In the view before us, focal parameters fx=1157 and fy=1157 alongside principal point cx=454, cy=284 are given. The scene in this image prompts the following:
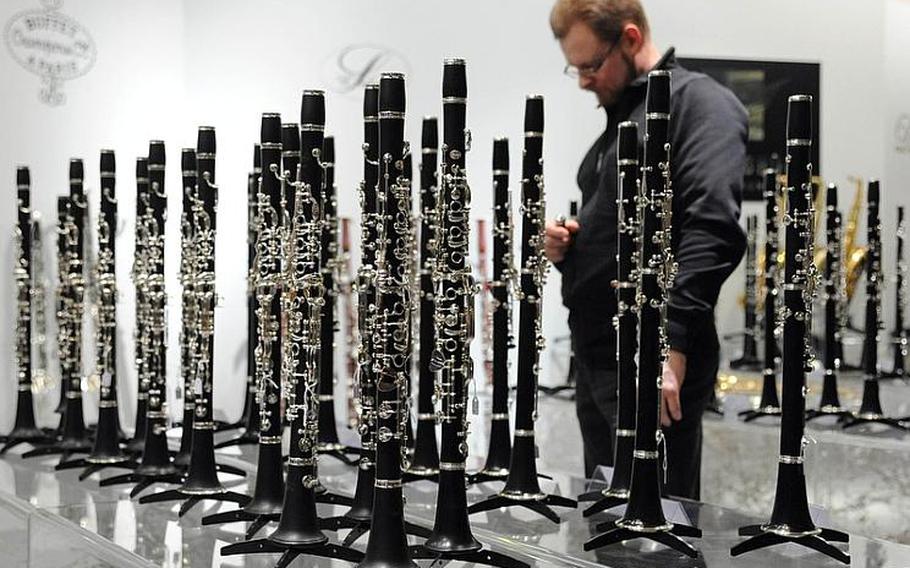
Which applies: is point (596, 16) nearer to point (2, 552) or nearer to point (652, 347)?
point (652, 347)

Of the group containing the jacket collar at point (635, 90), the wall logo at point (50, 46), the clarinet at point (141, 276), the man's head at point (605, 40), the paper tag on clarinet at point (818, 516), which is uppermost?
the wall logo at point (50, 46)

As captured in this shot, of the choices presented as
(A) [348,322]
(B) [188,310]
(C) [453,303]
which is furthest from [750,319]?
(C) [453,303]

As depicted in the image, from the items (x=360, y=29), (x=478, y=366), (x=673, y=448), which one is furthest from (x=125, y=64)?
(x=673, y=448)

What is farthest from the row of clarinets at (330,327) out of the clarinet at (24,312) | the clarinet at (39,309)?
the clarinet at (39,309)

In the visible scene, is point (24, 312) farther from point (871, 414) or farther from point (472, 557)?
point (871, 414)

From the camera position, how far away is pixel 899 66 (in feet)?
21.0

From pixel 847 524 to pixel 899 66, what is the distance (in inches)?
145

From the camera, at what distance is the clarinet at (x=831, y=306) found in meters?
4.01

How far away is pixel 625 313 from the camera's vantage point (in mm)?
2408

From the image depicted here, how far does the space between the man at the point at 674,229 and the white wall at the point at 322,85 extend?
8.13 ft

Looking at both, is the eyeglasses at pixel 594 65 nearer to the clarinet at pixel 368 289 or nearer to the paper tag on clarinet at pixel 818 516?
the clarinet at pixel 368 289

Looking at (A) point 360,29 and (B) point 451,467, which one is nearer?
(B) point 451,467

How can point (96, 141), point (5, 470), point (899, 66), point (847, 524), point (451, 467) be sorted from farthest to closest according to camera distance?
point (899, 66) → point (96, 141) → point (847, 524) → point (5, 470) → point (451, 467)

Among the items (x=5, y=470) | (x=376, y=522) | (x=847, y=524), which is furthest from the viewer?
(x=847, y=524)
